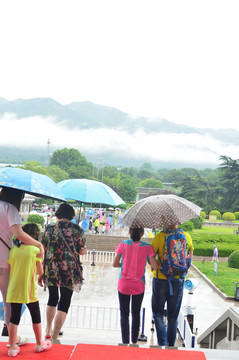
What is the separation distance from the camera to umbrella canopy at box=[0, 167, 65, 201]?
348cm

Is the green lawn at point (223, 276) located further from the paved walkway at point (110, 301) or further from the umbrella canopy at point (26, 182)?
the umbrella canopy at point (26, 182)

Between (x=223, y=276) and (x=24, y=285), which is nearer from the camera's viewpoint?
(x=24, y=285)

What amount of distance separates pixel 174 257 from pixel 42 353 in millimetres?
1555

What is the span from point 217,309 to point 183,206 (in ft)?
21.9

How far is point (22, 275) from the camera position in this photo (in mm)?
3377

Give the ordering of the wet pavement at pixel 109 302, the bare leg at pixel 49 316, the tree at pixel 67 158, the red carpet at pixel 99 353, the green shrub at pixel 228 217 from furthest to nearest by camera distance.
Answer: the tree at pixel 67 158 < the green shrub at pixel 228 217 < the wet pavement at pixel 109 302 < the bare leg at pixel 49 316 < the red carpet at pixel 99 353

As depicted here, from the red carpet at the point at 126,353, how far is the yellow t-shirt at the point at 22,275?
0.61 meters

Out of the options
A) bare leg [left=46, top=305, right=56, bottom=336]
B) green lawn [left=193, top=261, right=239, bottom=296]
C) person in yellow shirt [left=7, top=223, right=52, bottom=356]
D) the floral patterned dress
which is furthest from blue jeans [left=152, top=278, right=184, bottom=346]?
green lawn [left=193, top=261, right=239, bottom=296]

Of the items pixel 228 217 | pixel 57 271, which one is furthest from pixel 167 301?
pixel 228 217

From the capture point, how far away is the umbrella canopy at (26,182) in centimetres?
348

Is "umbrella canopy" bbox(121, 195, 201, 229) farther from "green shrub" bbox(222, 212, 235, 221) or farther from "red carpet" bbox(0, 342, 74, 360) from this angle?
"green shrub" bbox(222, 212, 235, 221)

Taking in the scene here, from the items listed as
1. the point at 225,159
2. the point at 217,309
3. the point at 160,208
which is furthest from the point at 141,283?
the point at 225,159

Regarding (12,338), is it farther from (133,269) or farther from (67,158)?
(67,158)

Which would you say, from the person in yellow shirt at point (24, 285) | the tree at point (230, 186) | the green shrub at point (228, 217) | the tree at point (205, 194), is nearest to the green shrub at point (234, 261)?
the person in yellow shirt at point (24, 285)
